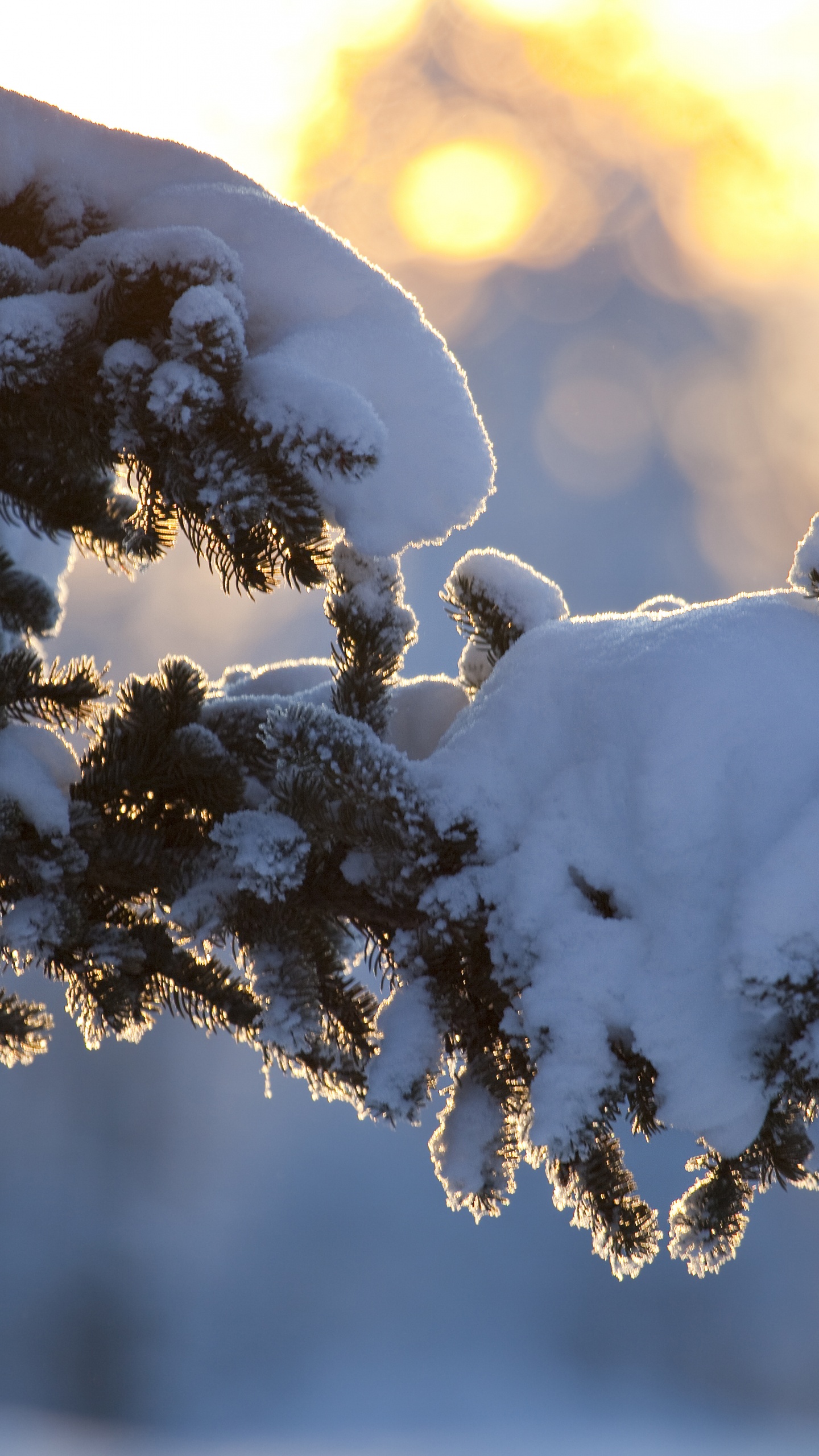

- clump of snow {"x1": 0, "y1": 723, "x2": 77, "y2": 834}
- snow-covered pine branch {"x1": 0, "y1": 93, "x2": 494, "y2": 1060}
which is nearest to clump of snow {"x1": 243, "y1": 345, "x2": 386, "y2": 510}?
snow-covered pine branch {"x1": 0, "y1": 93, "x2": 494, "y2": 1060}

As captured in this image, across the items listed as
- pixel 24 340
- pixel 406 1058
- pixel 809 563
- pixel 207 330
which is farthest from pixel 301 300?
pixel 406 1058

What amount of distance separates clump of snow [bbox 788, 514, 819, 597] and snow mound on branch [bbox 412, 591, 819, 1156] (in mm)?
38

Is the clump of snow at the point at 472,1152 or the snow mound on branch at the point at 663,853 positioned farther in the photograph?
the clump of snow at the point at 472,1152

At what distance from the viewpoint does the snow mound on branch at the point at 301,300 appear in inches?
40.6

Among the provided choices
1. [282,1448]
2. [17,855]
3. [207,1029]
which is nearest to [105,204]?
[17,855]

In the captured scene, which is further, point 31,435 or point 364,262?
point 364,262

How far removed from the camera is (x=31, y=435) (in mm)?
1006

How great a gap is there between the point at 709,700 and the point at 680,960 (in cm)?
31

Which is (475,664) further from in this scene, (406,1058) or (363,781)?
(406,1058)

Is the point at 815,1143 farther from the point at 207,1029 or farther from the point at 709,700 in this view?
the point at 207,1029

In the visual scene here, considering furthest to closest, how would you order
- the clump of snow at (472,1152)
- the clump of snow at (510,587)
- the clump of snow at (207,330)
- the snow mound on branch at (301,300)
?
the clump of snow at (510,587)
the clump of snow at (472,1152)
the snow mound on branch at (301,300)
the clump of snow at (207,330)

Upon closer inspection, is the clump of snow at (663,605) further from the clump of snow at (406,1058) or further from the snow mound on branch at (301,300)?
the clump of snow at (406,1058)

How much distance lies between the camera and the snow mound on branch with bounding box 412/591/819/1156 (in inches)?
38.5

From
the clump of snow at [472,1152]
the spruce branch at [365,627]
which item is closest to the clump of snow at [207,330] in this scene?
the spruce branch at [365,627]
